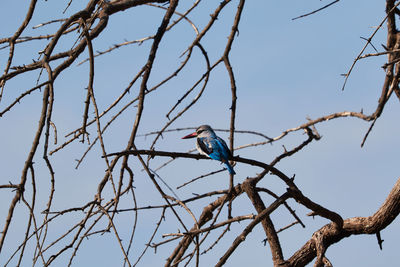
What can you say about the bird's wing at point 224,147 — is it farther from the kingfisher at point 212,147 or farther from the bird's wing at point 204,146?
the bird's wing at point 204,146

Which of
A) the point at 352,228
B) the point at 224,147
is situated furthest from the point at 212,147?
the point at 352,228

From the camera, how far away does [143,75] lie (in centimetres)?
371

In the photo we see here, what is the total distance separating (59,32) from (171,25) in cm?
120

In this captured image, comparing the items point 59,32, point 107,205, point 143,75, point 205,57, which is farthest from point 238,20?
point 107,205

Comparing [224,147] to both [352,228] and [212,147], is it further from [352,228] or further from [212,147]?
[352,228]

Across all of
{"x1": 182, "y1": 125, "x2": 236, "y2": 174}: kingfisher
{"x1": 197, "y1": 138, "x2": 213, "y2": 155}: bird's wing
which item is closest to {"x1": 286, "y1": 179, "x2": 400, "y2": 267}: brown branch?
{"x1": 182, "y1": 125, "x2": 236, "y2": 174}: kingfisher

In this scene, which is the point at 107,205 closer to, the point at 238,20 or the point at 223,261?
the point at 223,261

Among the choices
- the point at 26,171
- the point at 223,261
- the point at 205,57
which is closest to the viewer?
the point at 26,171

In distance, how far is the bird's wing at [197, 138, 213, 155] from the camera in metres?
5.47

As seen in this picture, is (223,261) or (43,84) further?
(223,261)

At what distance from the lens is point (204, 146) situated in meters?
5.64

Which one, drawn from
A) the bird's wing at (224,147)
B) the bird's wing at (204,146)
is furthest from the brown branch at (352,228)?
the bird's wing at (204,146)

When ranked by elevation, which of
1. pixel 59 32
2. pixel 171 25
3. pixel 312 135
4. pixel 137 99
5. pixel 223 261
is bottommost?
pixel 223 261

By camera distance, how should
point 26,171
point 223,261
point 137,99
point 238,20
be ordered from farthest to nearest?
point 238,20 → point 137,99 → point 223,261 → point 26,171
